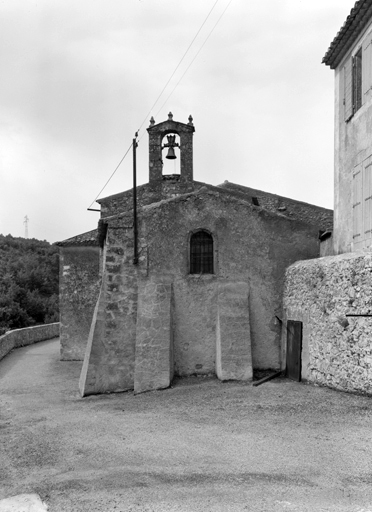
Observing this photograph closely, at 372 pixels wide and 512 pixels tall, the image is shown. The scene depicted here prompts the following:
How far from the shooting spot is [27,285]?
39812 mm

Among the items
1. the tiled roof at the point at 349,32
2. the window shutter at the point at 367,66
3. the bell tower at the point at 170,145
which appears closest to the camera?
the tiled roof at the point at 349,32

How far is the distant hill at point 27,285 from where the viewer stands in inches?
1307

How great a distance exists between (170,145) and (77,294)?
22.2 ft

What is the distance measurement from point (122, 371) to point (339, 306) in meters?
5.09

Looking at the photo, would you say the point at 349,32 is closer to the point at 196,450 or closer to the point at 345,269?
the point at 345,269

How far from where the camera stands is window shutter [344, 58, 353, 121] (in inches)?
416

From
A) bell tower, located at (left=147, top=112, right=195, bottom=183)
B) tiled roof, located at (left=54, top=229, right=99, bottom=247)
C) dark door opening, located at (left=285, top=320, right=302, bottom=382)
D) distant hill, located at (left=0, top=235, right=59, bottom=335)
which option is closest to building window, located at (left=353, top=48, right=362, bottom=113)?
dark door opening, located at (left=285, top=320, right=302, bottom=382)

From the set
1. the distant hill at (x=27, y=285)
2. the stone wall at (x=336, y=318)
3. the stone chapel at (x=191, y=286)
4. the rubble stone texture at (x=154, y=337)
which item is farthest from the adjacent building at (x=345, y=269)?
the distant hill at (x=27, y=285)

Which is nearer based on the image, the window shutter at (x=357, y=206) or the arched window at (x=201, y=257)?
the window shutter at (x=357, y=206)

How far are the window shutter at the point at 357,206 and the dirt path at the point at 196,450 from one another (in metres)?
3.27

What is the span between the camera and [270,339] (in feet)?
37.3

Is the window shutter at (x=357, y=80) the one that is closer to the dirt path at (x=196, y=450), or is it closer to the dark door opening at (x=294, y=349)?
the dark door opening at (x=294, y=349)

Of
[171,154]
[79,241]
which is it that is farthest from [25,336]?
[171,154]

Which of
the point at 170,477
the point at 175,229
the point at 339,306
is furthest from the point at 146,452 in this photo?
the point at 175,229
